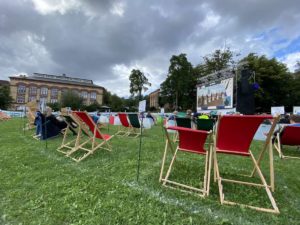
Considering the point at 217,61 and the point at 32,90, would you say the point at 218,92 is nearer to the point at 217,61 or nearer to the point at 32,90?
the point at 217,61

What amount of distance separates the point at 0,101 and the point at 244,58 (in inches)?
1971

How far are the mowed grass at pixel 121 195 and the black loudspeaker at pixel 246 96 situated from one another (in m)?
8.40

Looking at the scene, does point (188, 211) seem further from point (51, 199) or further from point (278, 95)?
point (278, 95)

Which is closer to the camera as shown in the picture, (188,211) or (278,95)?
(188,211)

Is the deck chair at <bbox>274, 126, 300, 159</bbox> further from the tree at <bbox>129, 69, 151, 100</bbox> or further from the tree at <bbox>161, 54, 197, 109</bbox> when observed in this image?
the tree at <bbox>129, 69, 151, 100</bbox>

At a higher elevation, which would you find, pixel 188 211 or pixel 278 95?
pixel 278 95

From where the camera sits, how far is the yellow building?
60969 mm

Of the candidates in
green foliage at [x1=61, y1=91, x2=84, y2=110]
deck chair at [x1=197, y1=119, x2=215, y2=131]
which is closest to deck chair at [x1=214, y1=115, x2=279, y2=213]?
deck chair at [x1=197, y1=119, x2=215, y2=131]

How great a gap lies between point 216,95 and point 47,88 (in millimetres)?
62679

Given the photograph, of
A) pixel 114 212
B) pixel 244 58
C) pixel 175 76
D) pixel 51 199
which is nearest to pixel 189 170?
pixel 114 212

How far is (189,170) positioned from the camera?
3.42 meters

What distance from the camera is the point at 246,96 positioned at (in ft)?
38.7

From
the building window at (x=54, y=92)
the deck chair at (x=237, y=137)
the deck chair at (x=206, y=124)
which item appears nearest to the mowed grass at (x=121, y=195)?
the deck chair at (x=237, y=137)

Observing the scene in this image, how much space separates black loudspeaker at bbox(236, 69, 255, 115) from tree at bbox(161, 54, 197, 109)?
75.1ft
